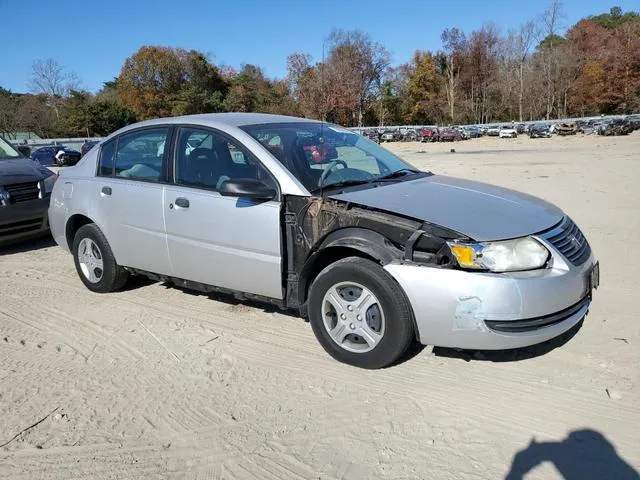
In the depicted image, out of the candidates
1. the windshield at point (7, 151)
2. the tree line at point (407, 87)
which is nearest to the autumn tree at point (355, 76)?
the tree line at point (407, 87)

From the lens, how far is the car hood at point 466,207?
3.25 m

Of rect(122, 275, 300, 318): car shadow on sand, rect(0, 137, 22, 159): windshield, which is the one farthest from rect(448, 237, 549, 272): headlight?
rect(0, 137, 22, 159): windshield

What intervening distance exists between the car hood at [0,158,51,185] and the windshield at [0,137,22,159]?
23cm

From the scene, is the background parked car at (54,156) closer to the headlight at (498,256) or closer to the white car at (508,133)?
the headlight at (498,256)

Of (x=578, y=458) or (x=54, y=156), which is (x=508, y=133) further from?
(x=578, y=458)

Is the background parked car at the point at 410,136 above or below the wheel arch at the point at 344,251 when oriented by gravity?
above

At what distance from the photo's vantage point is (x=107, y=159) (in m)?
5.14

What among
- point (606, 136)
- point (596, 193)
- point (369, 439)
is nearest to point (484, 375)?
point (369, 439)

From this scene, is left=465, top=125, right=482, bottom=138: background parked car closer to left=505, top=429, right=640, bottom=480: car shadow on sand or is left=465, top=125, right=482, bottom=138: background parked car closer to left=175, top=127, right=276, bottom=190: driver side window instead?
left=175, top=127, right=276, bottom=190: driver side window

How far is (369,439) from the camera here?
2.83m

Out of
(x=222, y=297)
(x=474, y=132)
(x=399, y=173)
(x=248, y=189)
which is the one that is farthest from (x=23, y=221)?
(x=474, y=132)

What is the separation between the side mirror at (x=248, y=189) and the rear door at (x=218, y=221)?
3.3 inches

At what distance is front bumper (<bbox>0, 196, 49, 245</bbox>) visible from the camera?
22.9 feet

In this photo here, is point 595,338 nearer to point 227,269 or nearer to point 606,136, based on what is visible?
point 227,269
